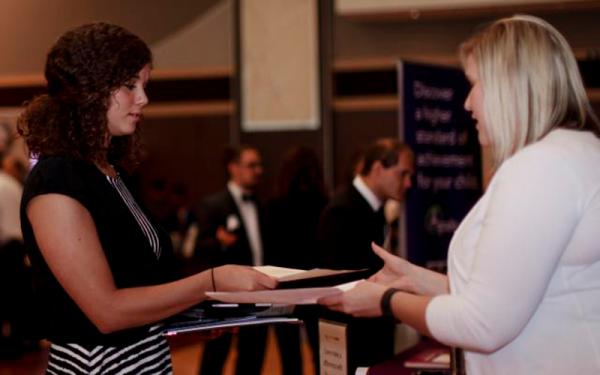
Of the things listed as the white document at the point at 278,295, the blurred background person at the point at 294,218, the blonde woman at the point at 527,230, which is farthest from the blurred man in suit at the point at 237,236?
the blonde woman at the point at 527,230

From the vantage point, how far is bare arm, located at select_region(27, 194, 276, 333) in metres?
1.72

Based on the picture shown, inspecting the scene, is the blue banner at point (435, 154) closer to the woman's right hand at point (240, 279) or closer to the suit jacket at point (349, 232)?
the suit jacket at point (349, 232)

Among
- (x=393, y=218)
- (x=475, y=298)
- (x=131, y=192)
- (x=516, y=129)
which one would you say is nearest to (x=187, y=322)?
(x=131, y=192)

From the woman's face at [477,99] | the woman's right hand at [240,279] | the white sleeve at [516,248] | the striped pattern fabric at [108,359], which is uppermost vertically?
the woman's face at [477,99]

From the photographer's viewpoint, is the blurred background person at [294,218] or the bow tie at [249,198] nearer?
the blurred background person at [294,218]

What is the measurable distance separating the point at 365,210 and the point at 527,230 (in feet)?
8.77

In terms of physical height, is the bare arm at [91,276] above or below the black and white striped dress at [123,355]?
above

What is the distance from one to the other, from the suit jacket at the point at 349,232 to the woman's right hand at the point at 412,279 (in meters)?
1.99

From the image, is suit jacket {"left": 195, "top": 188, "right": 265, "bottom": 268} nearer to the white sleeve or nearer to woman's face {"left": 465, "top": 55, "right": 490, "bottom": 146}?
woman's face {"left": 465, "top": 55, "right": 490, "bottom": 146}

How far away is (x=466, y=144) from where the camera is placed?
4.70m

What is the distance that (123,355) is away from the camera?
1863mm

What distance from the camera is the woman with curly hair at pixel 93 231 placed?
1736 mm

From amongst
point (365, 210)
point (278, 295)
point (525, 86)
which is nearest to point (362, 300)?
point (278, 295)

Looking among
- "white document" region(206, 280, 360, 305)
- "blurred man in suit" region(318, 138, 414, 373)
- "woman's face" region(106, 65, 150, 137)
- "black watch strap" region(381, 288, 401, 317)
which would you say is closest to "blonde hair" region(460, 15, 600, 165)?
"black watch strap" region(381, 288, 401, 317)
